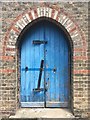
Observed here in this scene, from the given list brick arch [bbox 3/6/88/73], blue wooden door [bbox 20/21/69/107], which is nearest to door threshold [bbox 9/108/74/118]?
blue wooden door [bbox 20/21/69/107]

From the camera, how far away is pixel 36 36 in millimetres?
7664

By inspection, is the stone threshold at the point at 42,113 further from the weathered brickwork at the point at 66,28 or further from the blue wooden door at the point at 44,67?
the weathered brickwork at the point at 66,28

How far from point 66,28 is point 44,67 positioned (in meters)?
1.27

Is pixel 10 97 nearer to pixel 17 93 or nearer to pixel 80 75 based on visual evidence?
pixel 17 93

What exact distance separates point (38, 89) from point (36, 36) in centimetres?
147

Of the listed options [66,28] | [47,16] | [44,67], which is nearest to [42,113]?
[44,67]

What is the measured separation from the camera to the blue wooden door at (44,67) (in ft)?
25.1

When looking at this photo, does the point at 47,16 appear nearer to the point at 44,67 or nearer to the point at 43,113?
the point at 44,67

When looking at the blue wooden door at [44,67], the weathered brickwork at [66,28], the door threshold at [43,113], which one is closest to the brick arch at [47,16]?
the weathered brickwork at [66,28]

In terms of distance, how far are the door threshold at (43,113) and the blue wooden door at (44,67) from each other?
0.45 feet

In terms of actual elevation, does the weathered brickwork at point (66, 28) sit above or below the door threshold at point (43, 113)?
above

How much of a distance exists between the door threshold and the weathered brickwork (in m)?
0.29

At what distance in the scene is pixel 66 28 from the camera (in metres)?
7.21

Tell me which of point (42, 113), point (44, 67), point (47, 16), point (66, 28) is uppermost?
point (47, 16)
